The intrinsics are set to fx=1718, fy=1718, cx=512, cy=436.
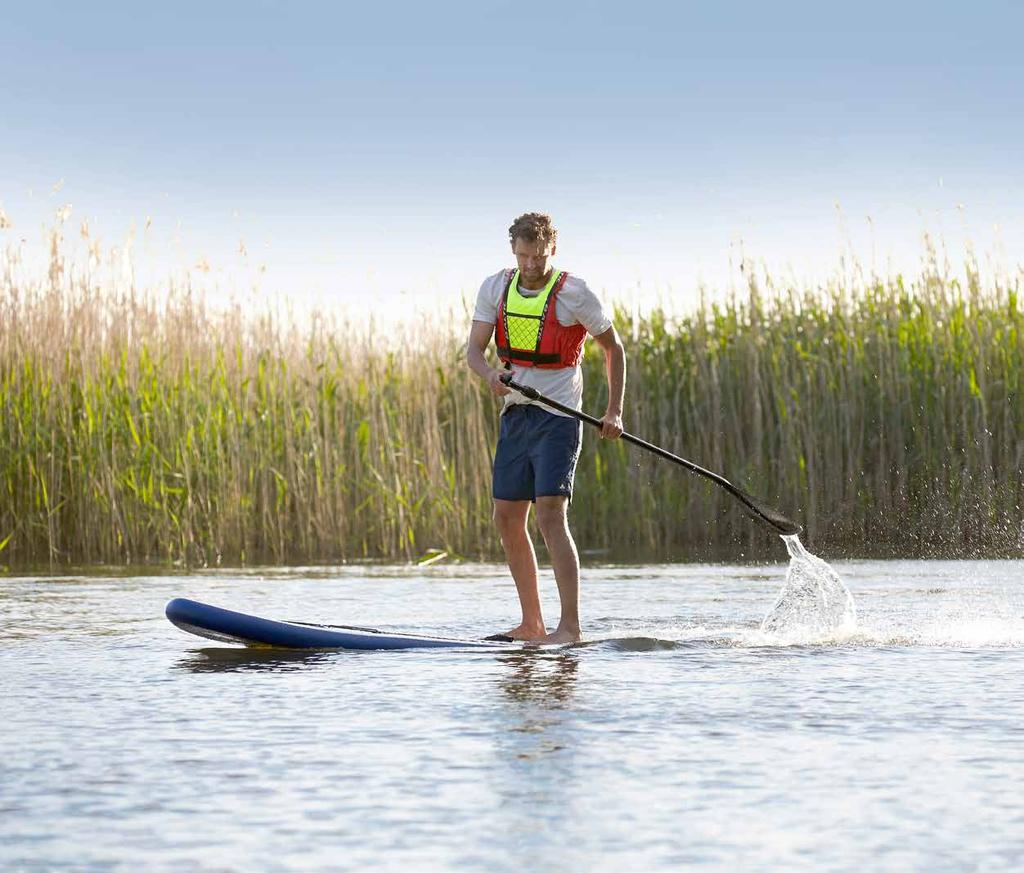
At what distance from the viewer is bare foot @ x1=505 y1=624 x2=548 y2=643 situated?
6.88 m

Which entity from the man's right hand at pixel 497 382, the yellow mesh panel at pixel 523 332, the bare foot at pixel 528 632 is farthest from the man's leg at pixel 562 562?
the yellow mesh panel at pixel 523 332

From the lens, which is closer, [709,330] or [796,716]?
[796,716]

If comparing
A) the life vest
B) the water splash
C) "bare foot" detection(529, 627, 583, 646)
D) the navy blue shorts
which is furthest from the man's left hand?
the water splash

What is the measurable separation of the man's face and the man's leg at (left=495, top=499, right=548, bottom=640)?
36.1 inches

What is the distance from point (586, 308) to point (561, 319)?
4.2 inches

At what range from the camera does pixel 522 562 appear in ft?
22.7

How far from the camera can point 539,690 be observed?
5.45 m

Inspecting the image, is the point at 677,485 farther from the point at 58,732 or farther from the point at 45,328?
the point at 58,732

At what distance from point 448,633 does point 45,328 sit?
244 inches

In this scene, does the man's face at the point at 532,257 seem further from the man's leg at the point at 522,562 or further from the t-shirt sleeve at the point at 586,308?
the man's leg at the point at 522,562

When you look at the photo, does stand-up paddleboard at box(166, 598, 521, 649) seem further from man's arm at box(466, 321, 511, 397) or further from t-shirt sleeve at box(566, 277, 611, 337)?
t-shirt sleeve at box(566, 277, 611, 337)

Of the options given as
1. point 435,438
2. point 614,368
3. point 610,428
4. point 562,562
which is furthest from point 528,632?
point 435,438

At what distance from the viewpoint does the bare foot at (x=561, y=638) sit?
264 inches

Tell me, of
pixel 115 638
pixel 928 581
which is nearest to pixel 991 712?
pixel 115 638
